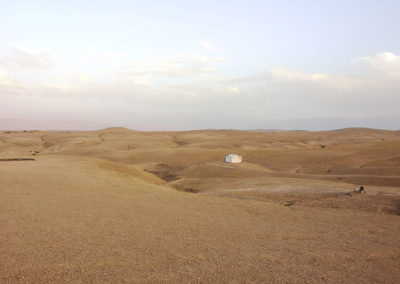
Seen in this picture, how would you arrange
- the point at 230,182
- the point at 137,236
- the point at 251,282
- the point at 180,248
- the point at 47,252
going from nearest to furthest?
the point at 251,282 < the point at 47,252 < the point at 180,248 < the point at 137,236 < the point at 230,182

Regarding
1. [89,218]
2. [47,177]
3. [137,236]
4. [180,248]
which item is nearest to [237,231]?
[180,248]

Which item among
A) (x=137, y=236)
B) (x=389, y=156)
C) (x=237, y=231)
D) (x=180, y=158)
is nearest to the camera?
(x=137, y=236)

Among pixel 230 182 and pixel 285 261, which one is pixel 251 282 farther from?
pixel 230 182

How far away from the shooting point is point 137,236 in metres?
9.69

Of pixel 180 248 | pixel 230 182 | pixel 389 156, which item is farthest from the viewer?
pixel 389 156

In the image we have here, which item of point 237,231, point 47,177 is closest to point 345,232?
point 237,231

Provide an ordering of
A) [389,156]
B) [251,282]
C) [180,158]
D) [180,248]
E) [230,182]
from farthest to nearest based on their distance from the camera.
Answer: [180,158] → [389,156] → [230,182] → [180,248] → [251,282]

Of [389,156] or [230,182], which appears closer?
[230,182]

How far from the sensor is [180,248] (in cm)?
880

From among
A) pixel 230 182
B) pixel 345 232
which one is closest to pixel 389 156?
pixel 230 182

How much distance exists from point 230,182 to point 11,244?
19233mm

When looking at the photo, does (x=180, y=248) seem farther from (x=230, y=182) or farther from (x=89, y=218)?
(x=230, y=182)

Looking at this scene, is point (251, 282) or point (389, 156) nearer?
point (251, 282)

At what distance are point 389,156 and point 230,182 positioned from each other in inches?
1057
